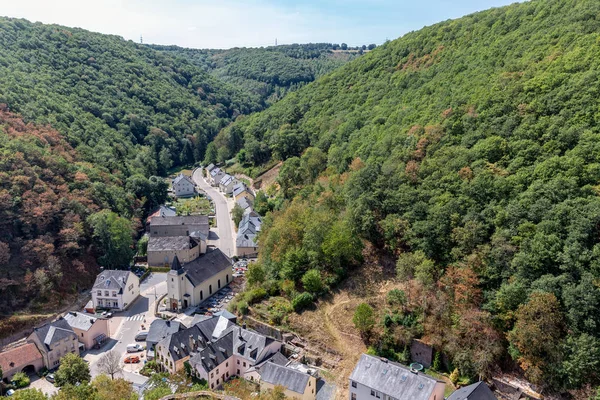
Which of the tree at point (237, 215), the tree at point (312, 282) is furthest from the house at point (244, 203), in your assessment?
the tree at point (312, 282)

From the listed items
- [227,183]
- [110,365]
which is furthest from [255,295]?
[227,183]

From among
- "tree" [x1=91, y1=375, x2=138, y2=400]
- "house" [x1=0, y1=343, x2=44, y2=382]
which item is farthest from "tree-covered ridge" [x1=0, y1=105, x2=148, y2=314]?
"tree" [x1=91, y1=375, x2=138, y2=400]

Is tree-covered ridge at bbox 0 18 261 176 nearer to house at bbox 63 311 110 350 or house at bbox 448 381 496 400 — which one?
house at bbox 63 311 110 350

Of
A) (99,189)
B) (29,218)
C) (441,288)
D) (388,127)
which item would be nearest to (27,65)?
(99,189)

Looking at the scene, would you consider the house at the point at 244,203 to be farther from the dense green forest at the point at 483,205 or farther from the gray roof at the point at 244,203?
the dense green forest at the point at 483,205

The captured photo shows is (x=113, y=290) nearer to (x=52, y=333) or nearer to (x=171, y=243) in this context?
(x=52, y=333)
